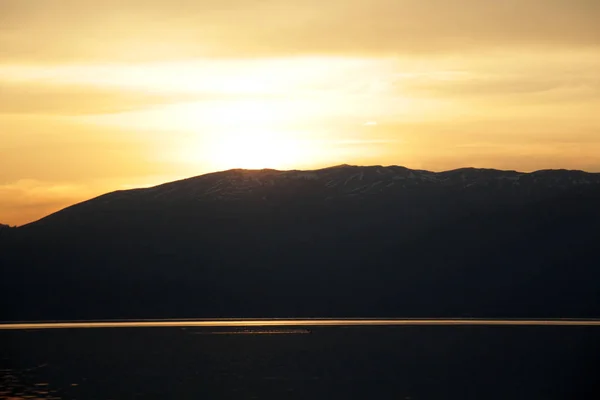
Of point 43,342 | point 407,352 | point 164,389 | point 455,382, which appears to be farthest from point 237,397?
point 43,342

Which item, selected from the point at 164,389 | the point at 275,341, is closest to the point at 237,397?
the point at 164,389

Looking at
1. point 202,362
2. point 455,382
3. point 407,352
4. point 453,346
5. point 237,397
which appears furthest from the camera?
point 453,346

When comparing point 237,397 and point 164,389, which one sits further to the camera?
point 164,389

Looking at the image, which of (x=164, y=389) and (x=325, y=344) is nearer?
(x=164, y=389)

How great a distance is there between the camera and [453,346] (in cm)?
17225

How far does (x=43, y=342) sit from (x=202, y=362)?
68.1 m

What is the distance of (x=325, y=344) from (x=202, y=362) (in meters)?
45.3

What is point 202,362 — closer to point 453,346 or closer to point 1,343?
point 453,346

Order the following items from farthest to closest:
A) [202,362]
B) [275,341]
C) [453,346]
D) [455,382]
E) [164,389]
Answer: [275,341], [453,346], [202,362], [455,382], [164,389]

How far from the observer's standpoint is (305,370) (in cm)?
12450

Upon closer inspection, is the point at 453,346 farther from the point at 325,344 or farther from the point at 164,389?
the point at 164,389

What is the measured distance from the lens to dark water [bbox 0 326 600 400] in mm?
98750

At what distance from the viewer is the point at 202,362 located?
13962 cm

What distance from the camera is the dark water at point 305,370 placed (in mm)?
98750
